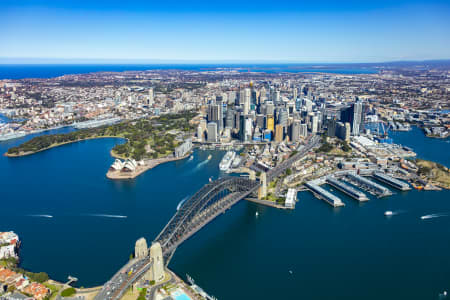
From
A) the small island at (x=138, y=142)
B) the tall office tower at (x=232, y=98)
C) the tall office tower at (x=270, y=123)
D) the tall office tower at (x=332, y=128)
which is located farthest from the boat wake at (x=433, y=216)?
the tall office tower at (x=232, y=98)

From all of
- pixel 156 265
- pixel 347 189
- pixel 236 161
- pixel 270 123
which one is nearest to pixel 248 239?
pixel 156 265

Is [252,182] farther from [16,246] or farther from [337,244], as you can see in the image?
[16,246]

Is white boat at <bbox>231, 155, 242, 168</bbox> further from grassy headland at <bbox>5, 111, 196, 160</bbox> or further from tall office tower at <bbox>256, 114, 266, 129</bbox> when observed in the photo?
tall office tower at <bbox>256, 114, 266, 129</bbox>

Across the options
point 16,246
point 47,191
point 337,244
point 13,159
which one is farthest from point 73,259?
point 13,159

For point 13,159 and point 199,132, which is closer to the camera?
point 13,159

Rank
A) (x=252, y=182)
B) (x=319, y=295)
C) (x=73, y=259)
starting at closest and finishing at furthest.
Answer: (x=319, y=295) → (x=73, y=259) → (x=252, y=182)

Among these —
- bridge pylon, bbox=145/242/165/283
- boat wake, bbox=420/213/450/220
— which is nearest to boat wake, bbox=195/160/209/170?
bridge pylon, bbox=145/242/165/283

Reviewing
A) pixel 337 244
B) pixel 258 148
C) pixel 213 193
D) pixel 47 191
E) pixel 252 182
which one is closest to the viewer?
pixel 337 244

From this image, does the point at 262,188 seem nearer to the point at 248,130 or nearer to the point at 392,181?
the point at 392,181
